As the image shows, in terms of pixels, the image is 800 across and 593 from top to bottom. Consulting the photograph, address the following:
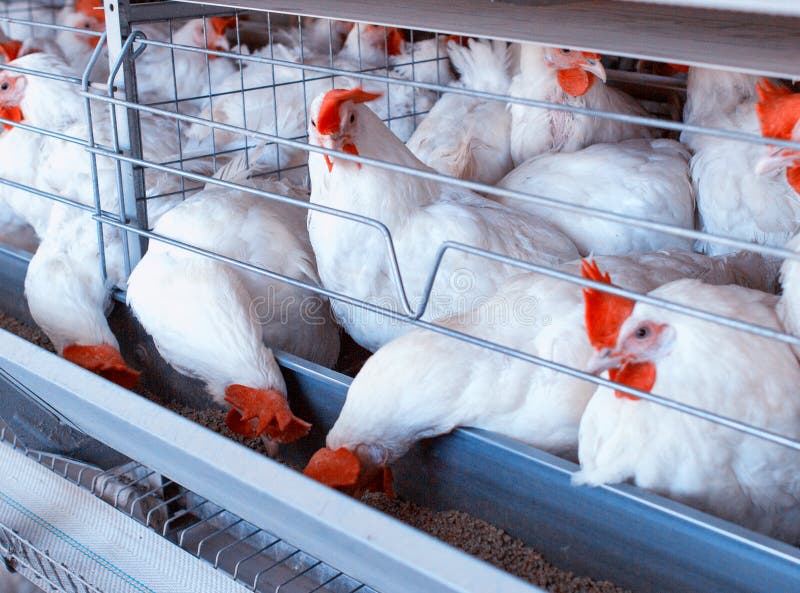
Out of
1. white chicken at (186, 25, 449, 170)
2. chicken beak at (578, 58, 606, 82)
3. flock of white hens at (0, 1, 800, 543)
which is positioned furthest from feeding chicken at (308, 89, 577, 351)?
white chicken at (186, 25, 449, 170)

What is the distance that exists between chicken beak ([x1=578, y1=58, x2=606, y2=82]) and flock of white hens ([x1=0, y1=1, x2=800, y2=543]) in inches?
1.9

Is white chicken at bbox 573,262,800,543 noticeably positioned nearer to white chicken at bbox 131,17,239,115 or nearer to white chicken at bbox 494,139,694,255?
white chicken at bbox 494,139,694,255

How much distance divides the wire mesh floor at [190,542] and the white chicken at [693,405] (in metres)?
0.37

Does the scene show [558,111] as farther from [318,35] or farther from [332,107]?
[318,35]

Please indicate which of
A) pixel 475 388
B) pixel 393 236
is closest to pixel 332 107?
pixel 393 236

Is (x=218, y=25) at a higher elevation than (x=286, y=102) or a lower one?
higher

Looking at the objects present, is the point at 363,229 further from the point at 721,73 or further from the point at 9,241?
the point at 9,241

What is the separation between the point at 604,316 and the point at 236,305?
0.65 meters

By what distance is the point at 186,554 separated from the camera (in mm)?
1157

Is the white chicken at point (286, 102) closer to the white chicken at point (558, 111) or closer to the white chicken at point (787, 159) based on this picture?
the white chicken at point (558, 111)

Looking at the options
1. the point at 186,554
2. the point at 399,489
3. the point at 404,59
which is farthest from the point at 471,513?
the point at 404,59

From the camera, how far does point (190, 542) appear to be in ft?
4.21

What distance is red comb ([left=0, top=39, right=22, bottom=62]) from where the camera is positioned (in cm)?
254

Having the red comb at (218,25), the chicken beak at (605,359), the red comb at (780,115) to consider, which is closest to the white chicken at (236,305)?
the chicken beak at (605,359)
